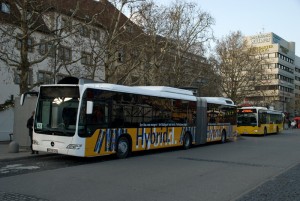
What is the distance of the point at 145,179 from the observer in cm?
1077

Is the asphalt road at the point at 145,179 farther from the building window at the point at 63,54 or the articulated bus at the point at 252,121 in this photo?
the articulated bus at the point at 252,121

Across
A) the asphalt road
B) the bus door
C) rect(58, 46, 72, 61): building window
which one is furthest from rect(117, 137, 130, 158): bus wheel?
rect(58, 46, 72, 61): building window

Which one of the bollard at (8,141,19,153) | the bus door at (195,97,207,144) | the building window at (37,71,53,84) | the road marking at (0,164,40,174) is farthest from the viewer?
the building window at (37,71,53,84)

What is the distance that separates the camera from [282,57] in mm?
119062

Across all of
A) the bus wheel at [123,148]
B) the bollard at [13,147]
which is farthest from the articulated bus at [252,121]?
the bollard at [13,147]

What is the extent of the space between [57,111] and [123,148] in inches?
127

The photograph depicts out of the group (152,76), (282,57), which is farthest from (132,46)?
(282,57)

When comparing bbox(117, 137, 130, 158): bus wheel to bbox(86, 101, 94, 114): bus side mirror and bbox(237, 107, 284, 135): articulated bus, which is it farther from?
bbox(237, 107, 284, 135): articulated bus

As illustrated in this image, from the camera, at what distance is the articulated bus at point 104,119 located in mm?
13984

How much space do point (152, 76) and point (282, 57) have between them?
298ft

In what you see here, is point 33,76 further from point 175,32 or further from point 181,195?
point 181,195

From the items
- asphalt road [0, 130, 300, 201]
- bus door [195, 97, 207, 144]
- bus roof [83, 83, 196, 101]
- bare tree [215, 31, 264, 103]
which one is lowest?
asphalt road [0, 130, 300, 201]

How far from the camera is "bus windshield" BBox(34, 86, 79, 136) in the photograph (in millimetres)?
14055

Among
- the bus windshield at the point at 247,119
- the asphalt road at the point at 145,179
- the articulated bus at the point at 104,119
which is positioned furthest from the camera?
the bus windshield at the point at 247,119
